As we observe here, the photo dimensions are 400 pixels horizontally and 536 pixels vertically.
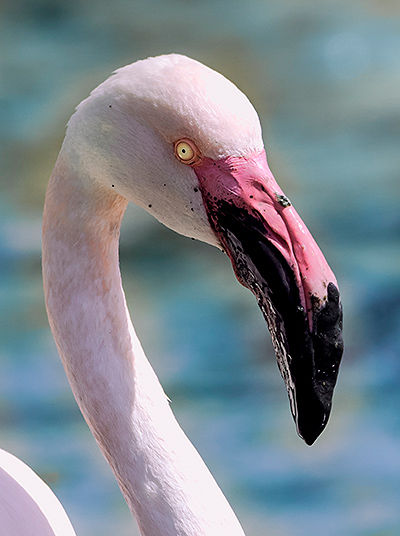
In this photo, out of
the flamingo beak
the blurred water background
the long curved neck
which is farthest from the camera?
the blurred water background

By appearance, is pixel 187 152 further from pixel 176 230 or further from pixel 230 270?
pixel 230 270

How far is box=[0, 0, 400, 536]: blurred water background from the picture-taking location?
3.00 meters

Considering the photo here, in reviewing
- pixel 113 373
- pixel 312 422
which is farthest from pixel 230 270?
pixel 312 422

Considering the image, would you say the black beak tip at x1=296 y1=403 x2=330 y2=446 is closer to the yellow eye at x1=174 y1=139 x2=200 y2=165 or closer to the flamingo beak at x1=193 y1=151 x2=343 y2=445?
the flamingo beak at x1=193 y1=151 x2=343 y2=445

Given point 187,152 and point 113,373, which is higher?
point 187,152

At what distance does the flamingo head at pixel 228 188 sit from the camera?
1.37m

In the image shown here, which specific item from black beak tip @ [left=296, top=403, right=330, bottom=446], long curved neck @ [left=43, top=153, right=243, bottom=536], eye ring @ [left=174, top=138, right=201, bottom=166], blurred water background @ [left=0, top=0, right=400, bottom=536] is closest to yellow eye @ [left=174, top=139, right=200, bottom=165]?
eye ring @ [left=174, top=138, right=201, bottom=166]

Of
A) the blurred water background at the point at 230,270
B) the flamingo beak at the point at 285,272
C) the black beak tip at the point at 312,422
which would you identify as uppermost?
the blurred water background at the point at 230,270

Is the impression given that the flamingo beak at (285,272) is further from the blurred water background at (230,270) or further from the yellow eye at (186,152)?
the blurred water background at (230,270)

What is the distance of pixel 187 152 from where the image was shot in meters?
1.41

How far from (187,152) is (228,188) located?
76 millimetres

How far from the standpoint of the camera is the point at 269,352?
3.41 metres

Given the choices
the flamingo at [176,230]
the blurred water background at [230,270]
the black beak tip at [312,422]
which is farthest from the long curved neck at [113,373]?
the blurred water background at [230,270]

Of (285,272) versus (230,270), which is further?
(230,270)
